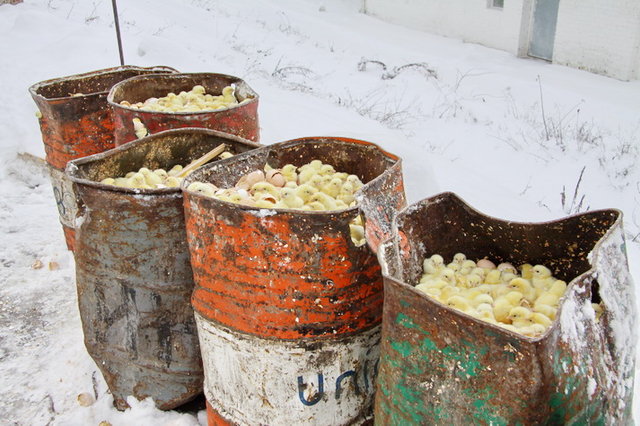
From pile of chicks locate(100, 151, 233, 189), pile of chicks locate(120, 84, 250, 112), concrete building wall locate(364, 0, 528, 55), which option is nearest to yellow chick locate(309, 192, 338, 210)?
pile of chicks locate(100, 151, 233, 189)

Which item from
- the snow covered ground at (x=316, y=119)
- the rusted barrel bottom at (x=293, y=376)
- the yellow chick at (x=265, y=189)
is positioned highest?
the yellow chick at (x=265, y=189)

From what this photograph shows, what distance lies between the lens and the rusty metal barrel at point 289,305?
2.22m

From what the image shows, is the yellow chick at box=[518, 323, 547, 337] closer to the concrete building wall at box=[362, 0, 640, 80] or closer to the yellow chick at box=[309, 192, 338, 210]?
the yellow chick at box=[309, 192, 338, 210]

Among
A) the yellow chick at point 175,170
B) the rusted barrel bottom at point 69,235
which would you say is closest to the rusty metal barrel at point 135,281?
the yellow chick at point 175,170

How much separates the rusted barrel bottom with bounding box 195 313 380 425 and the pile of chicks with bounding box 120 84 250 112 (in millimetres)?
1800

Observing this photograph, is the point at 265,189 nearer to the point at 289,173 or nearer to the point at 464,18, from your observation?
the point at 289,173

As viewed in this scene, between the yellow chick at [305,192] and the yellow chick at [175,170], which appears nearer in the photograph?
the yellow chick at [305,192]

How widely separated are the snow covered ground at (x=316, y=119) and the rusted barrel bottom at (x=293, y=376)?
62 centimetres

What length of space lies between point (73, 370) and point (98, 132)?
1.65 m

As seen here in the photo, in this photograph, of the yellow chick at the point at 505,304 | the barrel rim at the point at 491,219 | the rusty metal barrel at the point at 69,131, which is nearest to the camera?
the barrel rim at the point at 491,219

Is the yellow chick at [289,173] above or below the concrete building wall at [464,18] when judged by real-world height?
above

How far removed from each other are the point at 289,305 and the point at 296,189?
0.59 meters

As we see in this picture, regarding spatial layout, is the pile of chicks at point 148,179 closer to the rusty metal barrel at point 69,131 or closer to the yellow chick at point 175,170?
the yellow chick at point 175,170

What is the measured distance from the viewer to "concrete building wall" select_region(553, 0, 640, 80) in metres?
9.38
